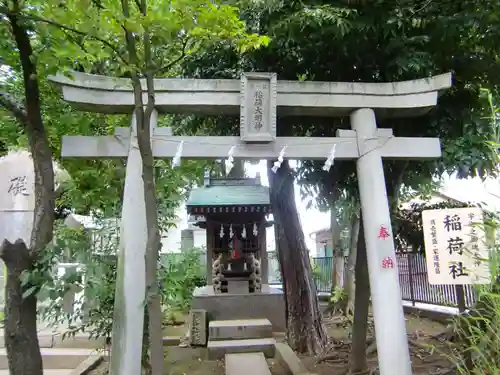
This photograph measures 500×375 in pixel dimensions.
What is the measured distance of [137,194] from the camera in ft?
15.0

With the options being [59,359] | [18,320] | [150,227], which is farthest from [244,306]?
[150,227]

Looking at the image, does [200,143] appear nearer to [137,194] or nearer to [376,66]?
[137,194]

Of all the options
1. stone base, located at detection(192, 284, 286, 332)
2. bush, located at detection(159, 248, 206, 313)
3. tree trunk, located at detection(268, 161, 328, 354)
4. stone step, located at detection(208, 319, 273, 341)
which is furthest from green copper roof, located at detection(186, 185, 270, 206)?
stone step, located at detection(208, 319, 273, 341)

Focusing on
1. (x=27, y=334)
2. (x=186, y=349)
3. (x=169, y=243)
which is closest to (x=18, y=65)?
(x=27, y=334)

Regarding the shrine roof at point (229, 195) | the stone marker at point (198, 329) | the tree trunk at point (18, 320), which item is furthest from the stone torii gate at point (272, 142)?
the stone marker at point (198, 329)

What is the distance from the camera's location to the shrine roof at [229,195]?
9.86m

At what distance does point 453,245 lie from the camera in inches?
168

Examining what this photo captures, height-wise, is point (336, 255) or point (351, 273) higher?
point (336, 255)

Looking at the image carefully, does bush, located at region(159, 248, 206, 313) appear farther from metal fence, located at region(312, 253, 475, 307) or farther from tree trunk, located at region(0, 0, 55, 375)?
metal fence, located at region(312, 253, 475, 307)

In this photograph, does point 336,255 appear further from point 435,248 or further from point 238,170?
point 435,248

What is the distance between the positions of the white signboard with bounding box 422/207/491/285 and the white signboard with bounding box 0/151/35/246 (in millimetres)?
5399

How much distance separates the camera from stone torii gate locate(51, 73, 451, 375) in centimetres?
Answer: 441

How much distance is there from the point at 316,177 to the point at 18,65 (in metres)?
4.21

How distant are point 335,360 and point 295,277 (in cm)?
159
